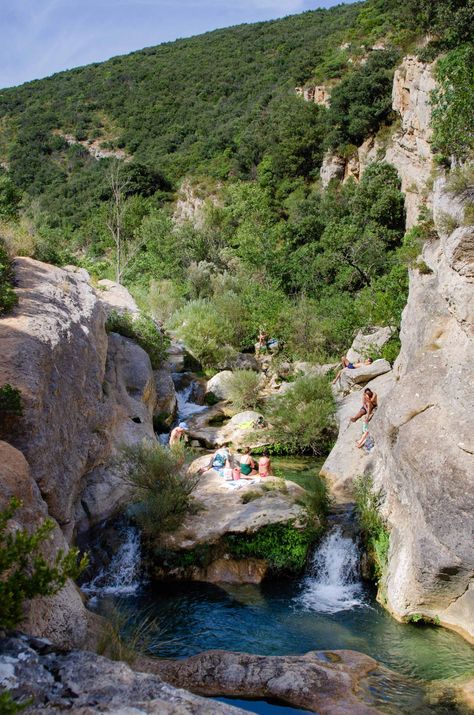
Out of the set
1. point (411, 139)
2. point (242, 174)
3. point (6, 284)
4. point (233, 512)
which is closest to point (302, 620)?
point (233, 512)

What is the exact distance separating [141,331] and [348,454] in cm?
937

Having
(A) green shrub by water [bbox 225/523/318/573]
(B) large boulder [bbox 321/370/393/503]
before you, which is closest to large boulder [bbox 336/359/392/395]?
(B) large boulder [bbox 321/370/393/503]

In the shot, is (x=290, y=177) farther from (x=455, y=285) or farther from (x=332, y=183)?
(x=455, y=285)

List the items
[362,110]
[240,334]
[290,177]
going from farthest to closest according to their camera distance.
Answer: [290,177] < [362,110] < [240,334]

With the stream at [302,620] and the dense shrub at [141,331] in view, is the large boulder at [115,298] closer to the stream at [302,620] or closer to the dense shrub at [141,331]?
the dense shrub at [141,331]

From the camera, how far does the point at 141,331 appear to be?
21.5 meters

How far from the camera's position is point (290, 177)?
166ft

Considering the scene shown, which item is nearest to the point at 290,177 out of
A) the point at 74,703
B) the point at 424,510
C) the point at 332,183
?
the point at 332,183

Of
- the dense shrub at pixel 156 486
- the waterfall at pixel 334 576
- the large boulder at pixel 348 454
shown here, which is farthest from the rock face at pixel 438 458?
the dense shrub at pixel 156 486

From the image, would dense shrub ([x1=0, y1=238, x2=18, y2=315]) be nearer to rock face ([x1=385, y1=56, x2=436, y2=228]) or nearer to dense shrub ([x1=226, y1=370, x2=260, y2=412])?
dense shrub ([x1=226, y1=370, x2=260, y2=412])

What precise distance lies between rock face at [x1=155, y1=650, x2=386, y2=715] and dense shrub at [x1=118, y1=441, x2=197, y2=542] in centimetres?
411

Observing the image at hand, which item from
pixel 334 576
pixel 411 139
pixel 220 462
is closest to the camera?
pixel 334 576

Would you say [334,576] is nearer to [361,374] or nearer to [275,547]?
[275,547]

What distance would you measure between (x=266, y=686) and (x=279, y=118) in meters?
53.8
